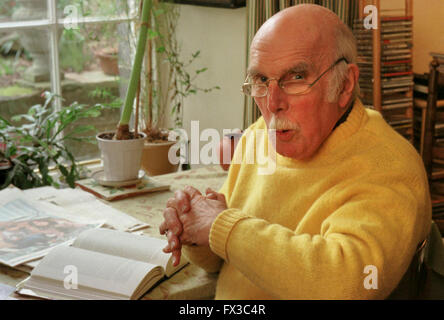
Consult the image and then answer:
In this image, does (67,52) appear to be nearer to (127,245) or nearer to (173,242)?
(127,245)

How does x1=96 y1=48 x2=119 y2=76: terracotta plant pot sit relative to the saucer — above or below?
above

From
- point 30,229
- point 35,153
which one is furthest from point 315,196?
point 35,153

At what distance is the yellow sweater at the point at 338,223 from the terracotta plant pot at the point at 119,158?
82cm

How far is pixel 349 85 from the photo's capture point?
117cm

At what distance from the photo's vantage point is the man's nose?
1144 mm

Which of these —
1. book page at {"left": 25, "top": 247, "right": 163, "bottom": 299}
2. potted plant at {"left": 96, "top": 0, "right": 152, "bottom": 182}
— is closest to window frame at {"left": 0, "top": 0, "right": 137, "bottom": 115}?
potted plant at {"left": 96, "top": 0, "right": 152, "bottom": 182}

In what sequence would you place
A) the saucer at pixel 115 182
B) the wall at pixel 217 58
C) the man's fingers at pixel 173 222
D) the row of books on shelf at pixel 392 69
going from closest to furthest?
the man's fingers at pixel 173 222, the saucer at pixel 115 182, the row of books on shelf at pixel 392 69, the wall at pixel 217 58

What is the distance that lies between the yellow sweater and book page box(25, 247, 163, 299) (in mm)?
210

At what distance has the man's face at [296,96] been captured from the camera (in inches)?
44.2

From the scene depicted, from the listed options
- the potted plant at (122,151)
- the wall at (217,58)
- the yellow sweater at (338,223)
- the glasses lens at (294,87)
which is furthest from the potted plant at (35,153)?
the glasses lens at (294,87)

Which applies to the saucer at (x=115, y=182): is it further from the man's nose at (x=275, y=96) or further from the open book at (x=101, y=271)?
the man's nose at (x=275, y=96)

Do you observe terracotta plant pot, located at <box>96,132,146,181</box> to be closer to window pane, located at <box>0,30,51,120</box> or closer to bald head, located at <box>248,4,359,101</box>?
bald head, located at <box>248,4,359,101</box>

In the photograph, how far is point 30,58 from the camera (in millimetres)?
3150

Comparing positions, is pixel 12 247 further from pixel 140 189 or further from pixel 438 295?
pixel 438 295
